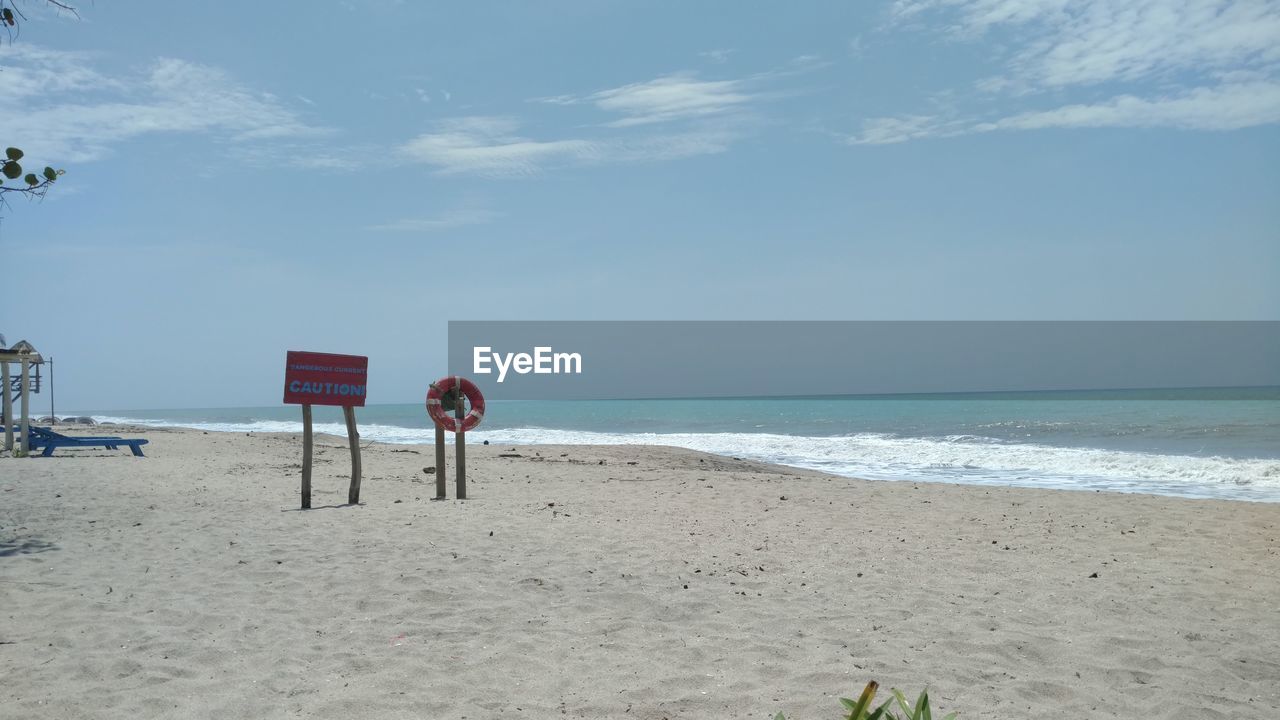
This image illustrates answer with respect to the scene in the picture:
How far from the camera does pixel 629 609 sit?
5.39 metres

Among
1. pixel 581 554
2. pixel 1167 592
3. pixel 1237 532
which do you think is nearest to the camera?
pixel 1167 592

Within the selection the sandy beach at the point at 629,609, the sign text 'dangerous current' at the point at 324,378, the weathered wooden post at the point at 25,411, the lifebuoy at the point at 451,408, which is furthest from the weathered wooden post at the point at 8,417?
the lifebuoy at the point at 451,408

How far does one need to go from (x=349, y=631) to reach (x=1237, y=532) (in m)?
7.93

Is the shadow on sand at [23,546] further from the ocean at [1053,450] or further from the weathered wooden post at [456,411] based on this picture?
the ocean at [1053,450]

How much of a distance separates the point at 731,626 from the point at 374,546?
347cm

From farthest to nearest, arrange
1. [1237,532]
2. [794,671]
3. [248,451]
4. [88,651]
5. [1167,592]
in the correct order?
1. [248,451]
2. [1237,532]
3. [1167,592]
4. [88,651]
5. [794,671]

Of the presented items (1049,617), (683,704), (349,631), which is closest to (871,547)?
(1049,617)

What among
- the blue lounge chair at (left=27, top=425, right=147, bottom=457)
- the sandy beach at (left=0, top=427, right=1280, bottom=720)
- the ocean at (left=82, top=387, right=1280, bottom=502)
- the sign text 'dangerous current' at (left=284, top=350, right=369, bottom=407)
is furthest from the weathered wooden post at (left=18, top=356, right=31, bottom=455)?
the ocean at (left=82, top=387, right=1280, bottom=502)

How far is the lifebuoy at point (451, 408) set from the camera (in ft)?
35.1

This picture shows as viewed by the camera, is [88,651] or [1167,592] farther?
[1167,592]

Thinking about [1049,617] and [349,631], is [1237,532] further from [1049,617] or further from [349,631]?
[349,631]

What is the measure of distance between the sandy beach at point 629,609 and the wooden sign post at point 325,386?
0.57m

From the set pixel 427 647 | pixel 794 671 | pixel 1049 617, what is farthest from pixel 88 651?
pixel 1049 617

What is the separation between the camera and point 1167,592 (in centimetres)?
575
